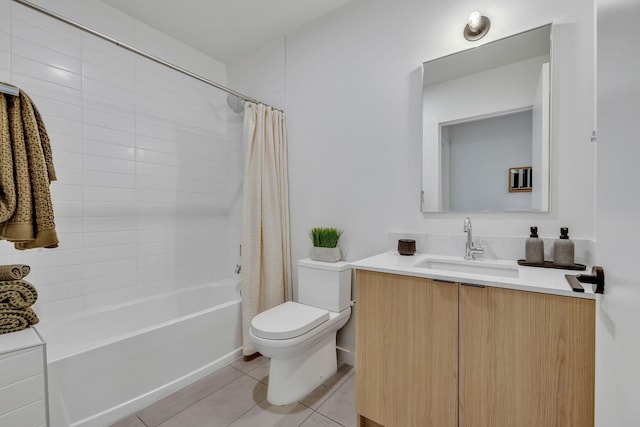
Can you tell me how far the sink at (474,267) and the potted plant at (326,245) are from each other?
26.2 inches

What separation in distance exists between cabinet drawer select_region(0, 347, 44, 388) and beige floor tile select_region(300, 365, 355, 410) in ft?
4.17

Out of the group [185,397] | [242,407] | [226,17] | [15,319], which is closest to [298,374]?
[242,407]

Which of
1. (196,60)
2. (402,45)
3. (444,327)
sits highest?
(196,60)

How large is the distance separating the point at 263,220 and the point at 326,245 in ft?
1.83

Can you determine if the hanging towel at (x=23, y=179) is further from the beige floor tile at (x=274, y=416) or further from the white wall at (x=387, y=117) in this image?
the white wall at (x=387, y=117)

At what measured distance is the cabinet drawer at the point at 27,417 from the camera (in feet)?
3.60

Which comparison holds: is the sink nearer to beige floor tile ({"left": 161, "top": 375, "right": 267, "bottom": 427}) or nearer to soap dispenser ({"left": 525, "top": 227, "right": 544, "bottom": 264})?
soap dispenser ({"left": 525, "top": 227, "right": 544, "bottom": 264})

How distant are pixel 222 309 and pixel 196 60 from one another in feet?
7.54

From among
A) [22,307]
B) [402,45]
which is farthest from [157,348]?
[402,45]

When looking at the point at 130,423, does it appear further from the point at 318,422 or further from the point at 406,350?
the point at 406,350

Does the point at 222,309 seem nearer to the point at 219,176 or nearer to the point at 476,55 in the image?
the point at 219,176

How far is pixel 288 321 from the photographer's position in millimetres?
1684

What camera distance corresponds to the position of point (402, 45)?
1.86 meters

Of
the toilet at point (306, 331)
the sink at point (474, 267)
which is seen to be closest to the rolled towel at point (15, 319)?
the toilet at point (306, 331)
